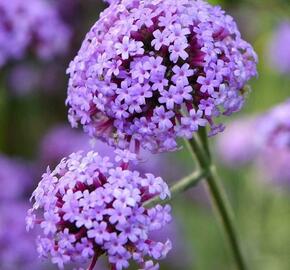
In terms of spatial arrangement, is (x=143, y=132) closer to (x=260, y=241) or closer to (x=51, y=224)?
(x=51, y=224)

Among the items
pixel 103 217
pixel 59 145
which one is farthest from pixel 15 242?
pixel 103 217

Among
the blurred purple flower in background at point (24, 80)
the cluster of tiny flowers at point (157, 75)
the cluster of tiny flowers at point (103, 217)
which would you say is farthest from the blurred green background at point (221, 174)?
the cluster of tiny flowers at point (103, 217)

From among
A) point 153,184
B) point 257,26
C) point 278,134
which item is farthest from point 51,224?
point 257,26

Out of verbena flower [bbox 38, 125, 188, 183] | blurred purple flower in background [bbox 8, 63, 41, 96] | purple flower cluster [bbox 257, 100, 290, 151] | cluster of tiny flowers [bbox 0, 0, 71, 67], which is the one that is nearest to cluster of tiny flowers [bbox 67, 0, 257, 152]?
purple flower cluster [bbox 257, 100, 290, 151]

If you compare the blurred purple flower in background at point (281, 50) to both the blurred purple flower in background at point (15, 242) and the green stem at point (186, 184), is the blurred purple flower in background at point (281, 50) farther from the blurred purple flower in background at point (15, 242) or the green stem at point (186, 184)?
the green stem at point (186, 184)

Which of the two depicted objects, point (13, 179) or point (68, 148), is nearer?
point (13, 179)

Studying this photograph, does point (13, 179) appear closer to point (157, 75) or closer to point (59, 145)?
point (59, 145)
